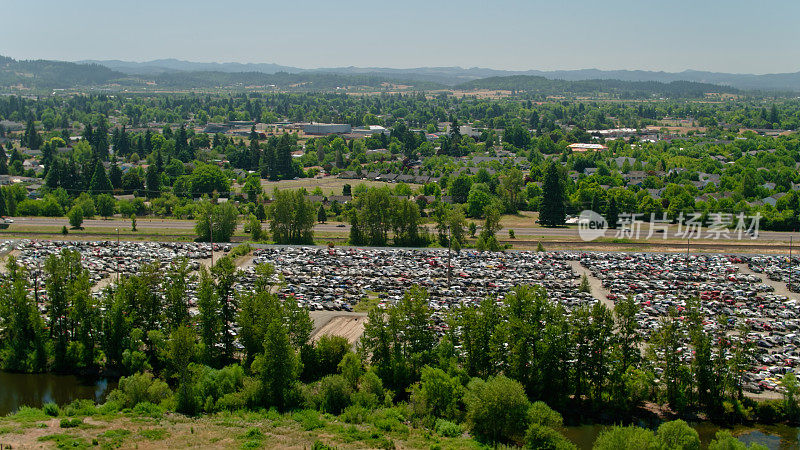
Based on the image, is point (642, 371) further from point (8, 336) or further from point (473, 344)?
point (8, 336)

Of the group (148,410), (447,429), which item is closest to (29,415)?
(148,410)

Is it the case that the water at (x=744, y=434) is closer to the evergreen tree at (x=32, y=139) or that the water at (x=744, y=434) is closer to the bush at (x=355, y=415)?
the bush at (x=355, y=415)

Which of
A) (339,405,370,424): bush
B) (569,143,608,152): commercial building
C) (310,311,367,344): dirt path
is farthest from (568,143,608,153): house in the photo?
(339,405,370,424): bush

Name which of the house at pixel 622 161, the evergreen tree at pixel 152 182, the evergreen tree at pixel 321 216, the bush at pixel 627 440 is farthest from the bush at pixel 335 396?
the house at pixel 622 161

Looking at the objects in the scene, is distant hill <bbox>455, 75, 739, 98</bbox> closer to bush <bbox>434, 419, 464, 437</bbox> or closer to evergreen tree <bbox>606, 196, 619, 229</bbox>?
evergreen tree <bbox>606, 196, 619, 229</bbox>

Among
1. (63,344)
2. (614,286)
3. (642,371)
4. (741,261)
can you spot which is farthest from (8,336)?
(741,261)

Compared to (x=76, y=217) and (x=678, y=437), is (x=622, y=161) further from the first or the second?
(x=678, y=437)
